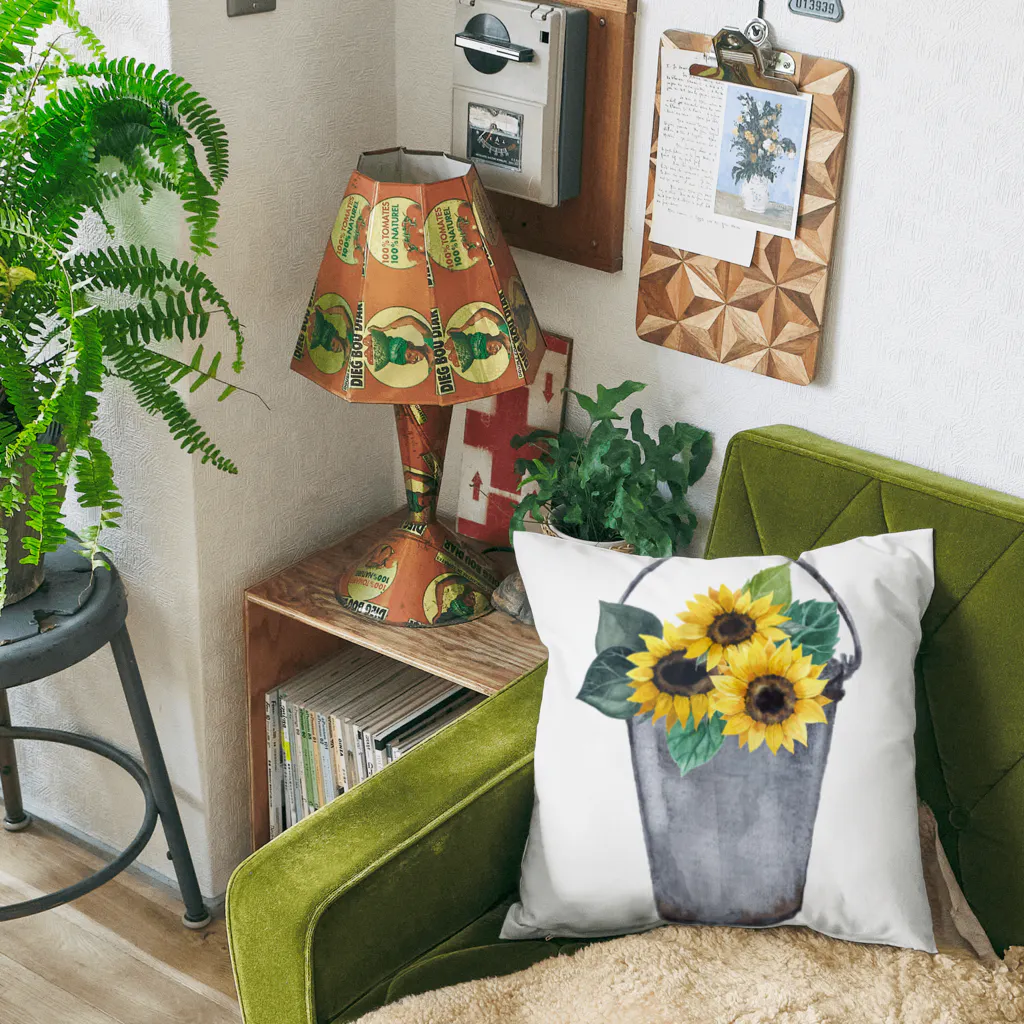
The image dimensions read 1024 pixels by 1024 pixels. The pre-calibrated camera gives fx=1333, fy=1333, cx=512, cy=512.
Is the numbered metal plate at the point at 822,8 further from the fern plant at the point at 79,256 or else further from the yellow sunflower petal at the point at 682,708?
the yellow sunflower petal at the point at 682,708

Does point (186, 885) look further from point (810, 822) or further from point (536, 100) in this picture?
point (536, 100)

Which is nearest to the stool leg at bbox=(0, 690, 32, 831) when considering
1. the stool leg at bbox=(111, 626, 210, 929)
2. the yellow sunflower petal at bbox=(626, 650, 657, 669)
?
the stool leg at bbox=(111, 626, 210, 929)

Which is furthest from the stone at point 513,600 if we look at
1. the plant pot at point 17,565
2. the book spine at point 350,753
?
the plant pot at point 17,565

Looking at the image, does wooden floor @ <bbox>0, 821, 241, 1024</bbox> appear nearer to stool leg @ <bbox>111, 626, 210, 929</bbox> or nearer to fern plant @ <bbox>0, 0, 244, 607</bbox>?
stool leg @ <bbox>111, 626, 210, 929</bbox>

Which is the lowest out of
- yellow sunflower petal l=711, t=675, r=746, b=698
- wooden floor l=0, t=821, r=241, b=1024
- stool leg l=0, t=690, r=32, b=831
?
wooden floor l=0, t=821, r=241, b=1024

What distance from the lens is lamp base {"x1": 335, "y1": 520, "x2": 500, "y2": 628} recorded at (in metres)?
1.80

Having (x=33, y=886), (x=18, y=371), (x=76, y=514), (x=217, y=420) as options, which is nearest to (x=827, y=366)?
(x=217, y=420)

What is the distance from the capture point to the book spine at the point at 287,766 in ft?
6.36

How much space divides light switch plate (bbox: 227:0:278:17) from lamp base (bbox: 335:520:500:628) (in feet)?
2.23

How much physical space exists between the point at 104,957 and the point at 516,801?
837mm

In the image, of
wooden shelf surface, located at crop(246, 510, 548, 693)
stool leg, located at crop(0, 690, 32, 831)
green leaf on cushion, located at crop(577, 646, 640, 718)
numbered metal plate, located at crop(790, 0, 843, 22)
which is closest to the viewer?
green leaf on cushion, located at crop(577, 646, 640, 718)

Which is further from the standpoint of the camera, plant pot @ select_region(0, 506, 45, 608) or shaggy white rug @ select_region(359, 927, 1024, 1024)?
plant pot @ select_region(0, 506, 45, 608)

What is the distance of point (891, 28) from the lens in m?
1.46

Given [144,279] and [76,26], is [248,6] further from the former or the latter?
[144,279]
